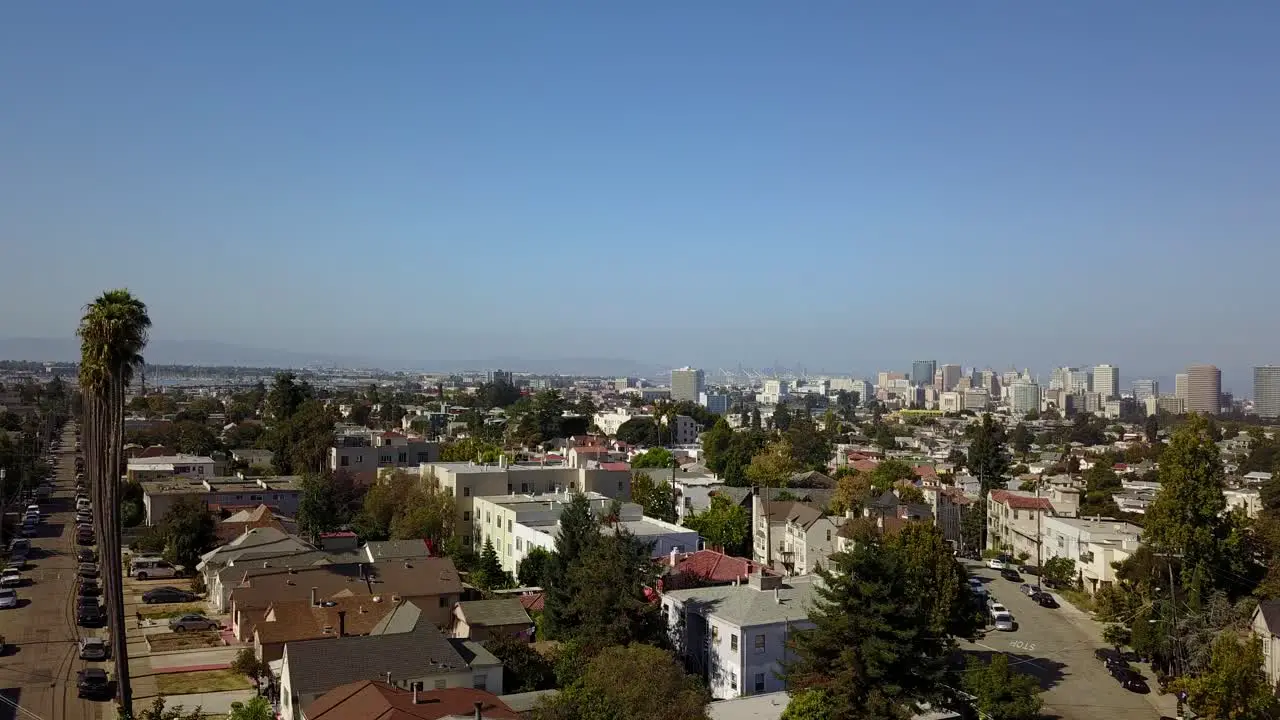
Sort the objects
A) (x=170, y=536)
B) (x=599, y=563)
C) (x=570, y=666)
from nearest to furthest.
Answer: (x=570, y=666) < (x=599, y=563) < (x=170, y=536)

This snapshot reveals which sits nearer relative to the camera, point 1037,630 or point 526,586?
point 1037,630

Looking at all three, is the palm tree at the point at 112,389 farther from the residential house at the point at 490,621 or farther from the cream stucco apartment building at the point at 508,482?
the cream stucco apartment building at the point at 508,482

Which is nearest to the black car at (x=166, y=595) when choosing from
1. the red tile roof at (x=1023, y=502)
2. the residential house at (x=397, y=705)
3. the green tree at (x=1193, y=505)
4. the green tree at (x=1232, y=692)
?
the residential house at (x=397, y=705)

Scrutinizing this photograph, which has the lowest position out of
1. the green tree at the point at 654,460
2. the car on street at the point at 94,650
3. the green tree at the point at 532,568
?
the car on street at the point at 94,650

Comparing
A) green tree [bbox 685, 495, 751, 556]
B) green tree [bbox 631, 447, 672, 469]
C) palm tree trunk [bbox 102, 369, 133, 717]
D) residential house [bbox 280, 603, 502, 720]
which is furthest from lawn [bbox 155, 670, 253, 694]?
green tree [bbox 631, 447, 672, 469]

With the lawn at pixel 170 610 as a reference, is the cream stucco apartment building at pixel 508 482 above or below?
above

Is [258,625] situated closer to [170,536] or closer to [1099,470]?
[170,536]

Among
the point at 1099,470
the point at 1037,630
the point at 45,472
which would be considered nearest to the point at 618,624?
the point at 1037,630
